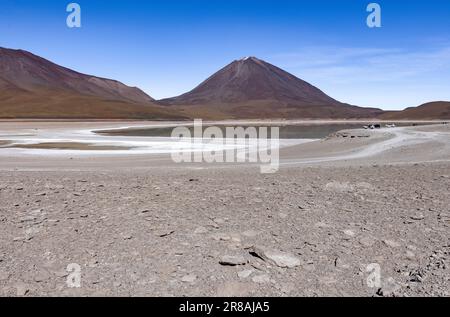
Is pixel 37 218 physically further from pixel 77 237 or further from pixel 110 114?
pixel 110 114

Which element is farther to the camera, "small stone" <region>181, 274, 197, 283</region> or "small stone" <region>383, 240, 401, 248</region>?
"small stone" <region>383, 240, 401, 248</region>

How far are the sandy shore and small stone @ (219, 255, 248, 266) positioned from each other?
0.05 ft

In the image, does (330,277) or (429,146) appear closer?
(330,277)

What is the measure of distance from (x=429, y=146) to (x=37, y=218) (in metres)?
23.5

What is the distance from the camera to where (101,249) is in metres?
5.82

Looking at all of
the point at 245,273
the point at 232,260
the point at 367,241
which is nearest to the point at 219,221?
the point at 232,260

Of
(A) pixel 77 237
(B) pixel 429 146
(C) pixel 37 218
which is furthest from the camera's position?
(B) pixel 429 146

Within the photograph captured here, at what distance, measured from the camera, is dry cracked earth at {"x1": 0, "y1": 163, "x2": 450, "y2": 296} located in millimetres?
4934

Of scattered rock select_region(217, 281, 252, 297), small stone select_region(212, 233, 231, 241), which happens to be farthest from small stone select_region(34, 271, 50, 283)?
small stone select_region(212, 233, 231, 241)

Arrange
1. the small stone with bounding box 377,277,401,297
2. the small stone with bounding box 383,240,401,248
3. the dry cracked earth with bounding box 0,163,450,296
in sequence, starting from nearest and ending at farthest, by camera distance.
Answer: the small stone with bounding box 377,277,401,297 < the dry cracked earth with bounding box 0,163,450,296 < the small stone with bounding box 383,240,401,248

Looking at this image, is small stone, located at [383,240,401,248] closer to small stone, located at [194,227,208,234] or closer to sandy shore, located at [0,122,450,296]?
sandy shore, located at [0,122,450,296]

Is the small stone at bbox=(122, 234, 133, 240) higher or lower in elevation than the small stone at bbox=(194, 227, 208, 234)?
lower

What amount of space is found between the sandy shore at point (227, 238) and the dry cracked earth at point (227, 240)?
0.02 m
